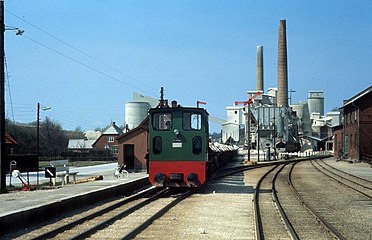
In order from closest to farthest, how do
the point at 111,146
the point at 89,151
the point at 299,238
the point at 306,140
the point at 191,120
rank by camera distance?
the point at 299,238, the point at 191,120, the point at 89,151, the point at 111,146, the point at 306,140

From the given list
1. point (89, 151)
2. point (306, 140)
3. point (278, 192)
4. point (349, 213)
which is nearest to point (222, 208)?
point (349, 213)

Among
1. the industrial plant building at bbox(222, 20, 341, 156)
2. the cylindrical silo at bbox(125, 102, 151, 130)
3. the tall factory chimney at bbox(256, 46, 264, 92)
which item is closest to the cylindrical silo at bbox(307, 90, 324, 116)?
the industrial plant building at bbox(222, 20, 341, 156)

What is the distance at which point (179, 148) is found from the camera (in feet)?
62.3

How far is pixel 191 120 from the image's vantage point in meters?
19.2

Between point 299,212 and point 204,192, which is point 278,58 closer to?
point 204,192

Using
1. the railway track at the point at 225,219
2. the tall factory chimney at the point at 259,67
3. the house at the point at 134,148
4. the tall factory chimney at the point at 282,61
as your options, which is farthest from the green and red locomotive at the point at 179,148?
the tall factory chimney at the point at 259,67

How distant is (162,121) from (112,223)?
765 cm

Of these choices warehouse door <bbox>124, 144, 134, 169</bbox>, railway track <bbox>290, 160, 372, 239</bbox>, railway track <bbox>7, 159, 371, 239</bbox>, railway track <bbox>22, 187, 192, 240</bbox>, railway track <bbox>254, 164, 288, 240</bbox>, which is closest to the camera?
railway track <bbox>22, 187, 192, 240</bbox>

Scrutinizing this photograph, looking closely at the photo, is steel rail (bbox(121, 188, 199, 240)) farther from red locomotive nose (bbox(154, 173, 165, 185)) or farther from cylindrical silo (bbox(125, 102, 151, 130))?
cylindrical silo (bbox(125, 102, 151, 130))

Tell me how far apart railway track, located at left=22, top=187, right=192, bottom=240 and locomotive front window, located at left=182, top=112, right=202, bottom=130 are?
319cm

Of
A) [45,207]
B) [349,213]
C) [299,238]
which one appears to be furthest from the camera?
[349,213]

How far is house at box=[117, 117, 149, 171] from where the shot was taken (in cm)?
4272

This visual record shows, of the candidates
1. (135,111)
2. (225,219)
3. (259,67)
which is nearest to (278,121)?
(259,67)

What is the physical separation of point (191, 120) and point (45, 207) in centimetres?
775
